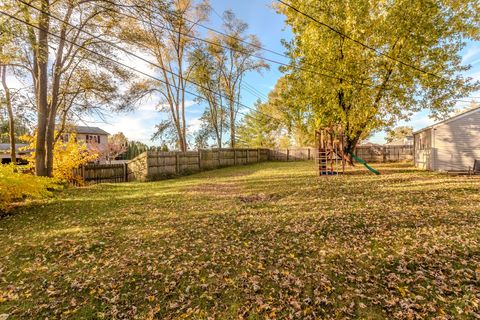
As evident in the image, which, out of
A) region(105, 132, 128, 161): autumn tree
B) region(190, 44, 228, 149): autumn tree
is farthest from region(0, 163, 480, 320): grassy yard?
region(105, 132, 128, 161): autumn tree

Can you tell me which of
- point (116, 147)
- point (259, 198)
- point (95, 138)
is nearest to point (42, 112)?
point (259, 198)

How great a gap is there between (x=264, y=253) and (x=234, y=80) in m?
23.4

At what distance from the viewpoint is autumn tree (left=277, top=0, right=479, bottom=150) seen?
1062 centimetres

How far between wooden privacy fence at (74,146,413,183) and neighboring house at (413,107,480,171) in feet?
21.8

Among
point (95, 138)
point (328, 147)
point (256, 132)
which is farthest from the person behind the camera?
point (256, 132)

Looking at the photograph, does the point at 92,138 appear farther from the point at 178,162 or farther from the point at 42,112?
the point at 42,112

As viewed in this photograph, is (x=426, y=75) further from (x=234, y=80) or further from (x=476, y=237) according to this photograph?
(x=234, y=80)

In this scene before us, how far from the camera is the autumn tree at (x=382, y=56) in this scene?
34.8ft

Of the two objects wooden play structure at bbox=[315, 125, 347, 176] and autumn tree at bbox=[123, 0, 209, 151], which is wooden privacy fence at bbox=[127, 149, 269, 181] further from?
wooden play structure at bbox=[315, 125, 347, 176]

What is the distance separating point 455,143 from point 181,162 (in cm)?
1641

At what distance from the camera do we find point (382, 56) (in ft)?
36.5

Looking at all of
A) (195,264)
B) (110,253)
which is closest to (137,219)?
(110,253)

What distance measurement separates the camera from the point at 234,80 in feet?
81.8

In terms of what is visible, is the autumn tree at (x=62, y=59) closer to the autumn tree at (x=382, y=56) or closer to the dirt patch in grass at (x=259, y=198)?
the dirt patch in grass at (x=259, y=198)
